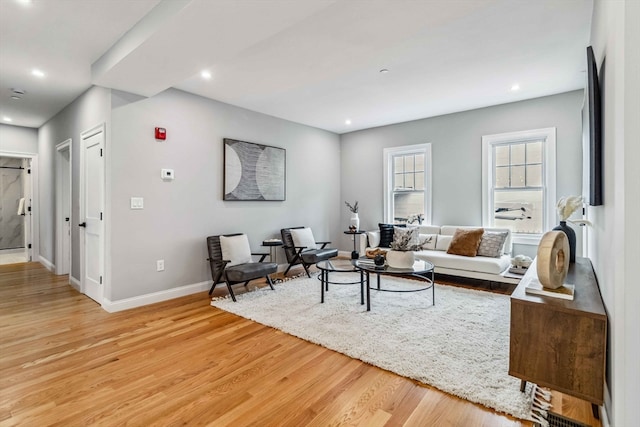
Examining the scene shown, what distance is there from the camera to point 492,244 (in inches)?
176

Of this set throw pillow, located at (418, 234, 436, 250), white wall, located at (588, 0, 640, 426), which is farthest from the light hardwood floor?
throw pillow, located at (418, 234, 436, 250)

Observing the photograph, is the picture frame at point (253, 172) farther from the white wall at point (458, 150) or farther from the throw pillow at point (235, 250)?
the white wall at point (458, 150)

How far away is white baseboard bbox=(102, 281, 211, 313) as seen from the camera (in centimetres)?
356

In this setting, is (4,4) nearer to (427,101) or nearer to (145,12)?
(145,12)

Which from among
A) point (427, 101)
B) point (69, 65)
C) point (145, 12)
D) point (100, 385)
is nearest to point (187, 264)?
point (100, 385)

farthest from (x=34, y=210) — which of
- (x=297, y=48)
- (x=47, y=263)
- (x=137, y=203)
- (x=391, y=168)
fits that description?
(x=391, y=168)

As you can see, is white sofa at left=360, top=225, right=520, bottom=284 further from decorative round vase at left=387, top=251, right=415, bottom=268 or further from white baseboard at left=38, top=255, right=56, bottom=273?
white baseboard at left=38, top=255, right=56, bottom=273

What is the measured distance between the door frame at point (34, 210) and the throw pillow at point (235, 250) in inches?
151

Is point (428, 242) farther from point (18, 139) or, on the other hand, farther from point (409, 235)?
point (18, 139)

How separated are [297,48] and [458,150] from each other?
3.52 metres

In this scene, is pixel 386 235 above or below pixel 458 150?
below

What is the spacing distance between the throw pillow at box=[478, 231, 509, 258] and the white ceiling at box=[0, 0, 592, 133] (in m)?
1.99

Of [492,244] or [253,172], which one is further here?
[253,172]

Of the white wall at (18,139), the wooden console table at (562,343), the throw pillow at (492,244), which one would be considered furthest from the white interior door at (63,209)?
the throw pillow at (492,244)
